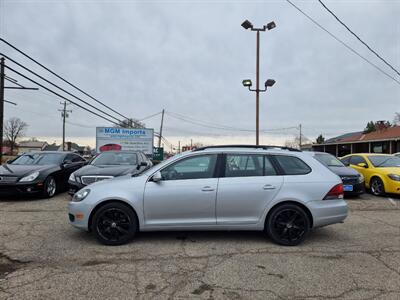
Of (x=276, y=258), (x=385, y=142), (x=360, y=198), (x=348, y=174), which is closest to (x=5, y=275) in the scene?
(x=276, y=258)

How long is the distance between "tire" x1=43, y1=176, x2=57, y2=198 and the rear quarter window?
22.7ft

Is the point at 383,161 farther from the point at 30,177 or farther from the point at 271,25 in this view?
the point at 30,177

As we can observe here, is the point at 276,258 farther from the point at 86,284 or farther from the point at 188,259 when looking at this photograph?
the point at 86,284

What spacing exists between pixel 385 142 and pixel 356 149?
6138mm

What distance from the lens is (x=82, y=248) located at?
15.0ft

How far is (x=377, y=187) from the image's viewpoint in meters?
10.0

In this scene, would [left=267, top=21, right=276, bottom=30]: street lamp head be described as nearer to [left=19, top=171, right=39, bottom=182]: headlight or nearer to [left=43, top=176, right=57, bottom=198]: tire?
[left=43, top=176, right=57, bottom=198]: tire

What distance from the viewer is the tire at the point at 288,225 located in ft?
15.6

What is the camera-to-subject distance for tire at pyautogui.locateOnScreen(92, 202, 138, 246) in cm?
468

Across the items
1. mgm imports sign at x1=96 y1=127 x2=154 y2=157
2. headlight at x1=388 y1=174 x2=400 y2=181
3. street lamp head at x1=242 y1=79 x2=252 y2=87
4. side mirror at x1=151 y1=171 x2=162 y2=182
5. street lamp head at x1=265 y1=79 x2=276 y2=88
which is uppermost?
street lamp head at x1=265 y1=79 x2=276 y2=88

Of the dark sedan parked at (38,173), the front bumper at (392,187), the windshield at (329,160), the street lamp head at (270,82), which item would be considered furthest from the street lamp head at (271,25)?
the dark sedan parked at (38,173)

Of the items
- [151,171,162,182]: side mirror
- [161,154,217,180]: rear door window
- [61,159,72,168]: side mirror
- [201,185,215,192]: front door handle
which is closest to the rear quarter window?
[161,154,217,180]: rear door window

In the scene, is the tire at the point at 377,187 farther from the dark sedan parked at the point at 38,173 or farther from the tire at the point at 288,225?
the dark sedan parked at the point at 38,173

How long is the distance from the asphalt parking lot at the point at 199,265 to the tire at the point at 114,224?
15 cm
